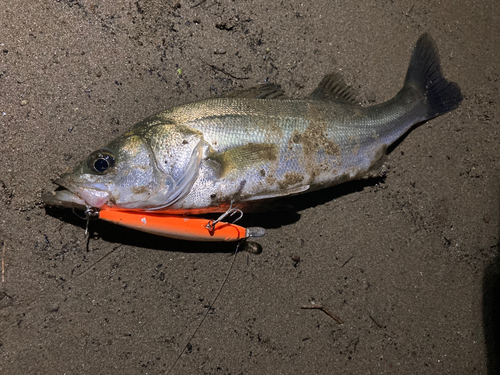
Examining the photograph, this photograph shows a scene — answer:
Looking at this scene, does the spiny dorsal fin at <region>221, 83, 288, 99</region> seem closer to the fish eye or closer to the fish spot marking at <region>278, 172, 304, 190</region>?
the fish spot marking at <region>278, 172, 304, 190</region>

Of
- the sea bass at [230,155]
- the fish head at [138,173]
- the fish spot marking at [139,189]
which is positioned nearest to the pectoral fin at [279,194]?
the sea bass at [230,155]

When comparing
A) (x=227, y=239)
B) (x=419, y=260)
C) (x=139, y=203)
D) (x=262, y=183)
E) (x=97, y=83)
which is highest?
(x=97, y=83)

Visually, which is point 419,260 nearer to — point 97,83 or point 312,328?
point 312,328

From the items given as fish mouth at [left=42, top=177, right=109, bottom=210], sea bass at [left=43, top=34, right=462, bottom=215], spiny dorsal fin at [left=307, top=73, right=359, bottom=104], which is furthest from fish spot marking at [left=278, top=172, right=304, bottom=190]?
fish mouth at [left=42, top=177, right=109, bottom=210]

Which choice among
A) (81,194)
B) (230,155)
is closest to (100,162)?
(81,194)

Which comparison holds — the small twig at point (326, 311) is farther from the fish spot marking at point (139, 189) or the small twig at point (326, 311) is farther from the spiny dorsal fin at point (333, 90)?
the spiny dorsal fin at point (333, 90)

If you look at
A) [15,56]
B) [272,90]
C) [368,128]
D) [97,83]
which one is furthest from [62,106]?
[368,128]
